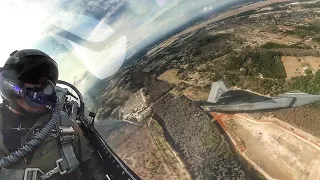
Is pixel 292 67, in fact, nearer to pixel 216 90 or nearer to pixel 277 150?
pixel 216 90

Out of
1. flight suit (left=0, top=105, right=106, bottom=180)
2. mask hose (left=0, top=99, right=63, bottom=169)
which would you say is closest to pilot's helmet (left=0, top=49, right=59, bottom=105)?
flight suit (left=0, top=105, right=106, bottom=180)

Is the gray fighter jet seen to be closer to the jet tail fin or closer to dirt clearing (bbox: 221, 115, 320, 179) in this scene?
Answer: the jet tail fin

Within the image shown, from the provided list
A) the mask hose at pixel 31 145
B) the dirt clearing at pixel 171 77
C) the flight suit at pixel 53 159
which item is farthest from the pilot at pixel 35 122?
the dirt clearing at pixel 171 77

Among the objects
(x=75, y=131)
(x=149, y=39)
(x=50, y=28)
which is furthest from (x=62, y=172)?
(x=50, y=28)

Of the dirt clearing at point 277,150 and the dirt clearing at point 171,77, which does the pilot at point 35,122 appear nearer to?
the dirt clearing at point 171,77

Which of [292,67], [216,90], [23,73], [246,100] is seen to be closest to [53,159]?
[23,73]
